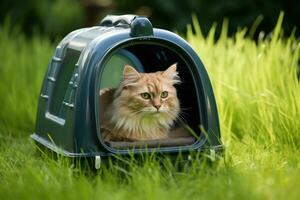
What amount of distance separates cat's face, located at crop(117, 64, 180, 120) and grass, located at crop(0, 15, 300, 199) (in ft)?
1.22

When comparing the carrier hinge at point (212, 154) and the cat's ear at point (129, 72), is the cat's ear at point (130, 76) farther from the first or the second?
the carrier hinge at point (212, 154)

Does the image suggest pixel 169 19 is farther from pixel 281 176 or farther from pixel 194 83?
pixel 281 176

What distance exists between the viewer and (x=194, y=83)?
11.9 ft

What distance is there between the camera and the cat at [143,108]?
3619 mm

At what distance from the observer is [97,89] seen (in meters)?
3.42

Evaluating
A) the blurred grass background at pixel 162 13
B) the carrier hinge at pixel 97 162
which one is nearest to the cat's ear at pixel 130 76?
the carrier hinge at pixel 97 162

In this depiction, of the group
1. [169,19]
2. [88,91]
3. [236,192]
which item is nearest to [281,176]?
[236,192]


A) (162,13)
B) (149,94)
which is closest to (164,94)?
(149,94)

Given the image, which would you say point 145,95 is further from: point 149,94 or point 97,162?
point 97,162

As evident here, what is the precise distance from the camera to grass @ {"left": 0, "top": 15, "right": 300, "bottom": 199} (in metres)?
2.92

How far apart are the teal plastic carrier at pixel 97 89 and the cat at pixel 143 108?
0.13 metres

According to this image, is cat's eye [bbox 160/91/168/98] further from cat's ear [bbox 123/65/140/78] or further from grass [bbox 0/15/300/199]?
grass [bbox 0/15/300/199]

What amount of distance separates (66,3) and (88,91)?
6.91 metres

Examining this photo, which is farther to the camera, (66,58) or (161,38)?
(66,58)
